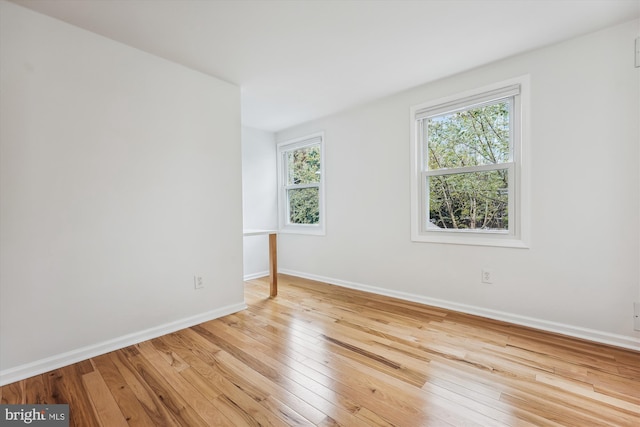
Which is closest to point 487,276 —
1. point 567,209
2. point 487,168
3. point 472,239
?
point 472,239

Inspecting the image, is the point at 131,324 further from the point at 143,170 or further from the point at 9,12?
the point at 9,12

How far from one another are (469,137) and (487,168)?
1.18 feet

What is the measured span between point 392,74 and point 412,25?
2.42ft

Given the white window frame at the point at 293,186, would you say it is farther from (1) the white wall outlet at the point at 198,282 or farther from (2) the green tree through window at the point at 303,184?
(1) the white wall outlet at the point at 198,282

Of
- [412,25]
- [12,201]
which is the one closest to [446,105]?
[412,25]

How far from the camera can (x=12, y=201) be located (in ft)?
5.81

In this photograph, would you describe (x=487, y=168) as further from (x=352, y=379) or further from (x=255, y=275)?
(x=255, y=275)

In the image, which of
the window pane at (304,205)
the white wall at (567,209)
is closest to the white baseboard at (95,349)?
the window pane at (304,205)

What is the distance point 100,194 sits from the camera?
2.11 meters

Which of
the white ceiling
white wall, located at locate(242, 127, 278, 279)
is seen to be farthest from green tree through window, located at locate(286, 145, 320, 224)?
the white ceiling

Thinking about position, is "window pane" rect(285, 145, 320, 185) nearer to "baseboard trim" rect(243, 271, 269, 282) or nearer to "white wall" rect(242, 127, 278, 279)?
"white wall" rect(242, 127, 278, 279)

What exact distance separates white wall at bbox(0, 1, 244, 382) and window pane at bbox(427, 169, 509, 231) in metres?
2.13

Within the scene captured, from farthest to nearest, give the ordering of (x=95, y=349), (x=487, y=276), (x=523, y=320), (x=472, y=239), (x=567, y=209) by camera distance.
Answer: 1. (x=472, y=239)
2. (x=487, y=276)
3. (x=523, y=320)
4. (x=567, y=209)
5. (x=95, y=349)

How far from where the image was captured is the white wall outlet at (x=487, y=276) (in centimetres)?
267
